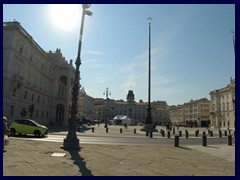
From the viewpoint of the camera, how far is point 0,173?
22.5ft

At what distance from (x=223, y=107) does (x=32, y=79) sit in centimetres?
7060

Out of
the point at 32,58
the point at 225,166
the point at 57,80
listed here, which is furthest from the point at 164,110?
the point at 225,166

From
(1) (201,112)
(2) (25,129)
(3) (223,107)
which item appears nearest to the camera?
(2) (25,129)

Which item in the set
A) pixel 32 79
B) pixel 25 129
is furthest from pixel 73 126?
pixel 32 79

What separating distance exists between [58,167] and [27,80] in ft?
124

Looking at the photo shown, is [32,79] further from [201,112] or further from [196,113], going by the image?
[196,113]

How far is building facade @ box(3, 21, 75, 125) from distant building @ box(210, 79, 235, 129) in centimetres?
5380

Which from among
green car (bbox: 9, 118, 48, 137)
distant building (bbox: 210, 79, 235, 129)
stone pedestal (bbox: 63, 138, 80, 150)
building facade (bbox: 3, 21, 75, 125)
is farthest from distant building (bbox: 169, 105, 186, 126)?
stone pedestal (bbox: 63, 138, 80, 150)

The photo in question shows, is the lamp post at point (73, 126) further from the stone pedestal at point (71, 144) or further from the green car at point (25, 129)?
the green car at point (25, 129)

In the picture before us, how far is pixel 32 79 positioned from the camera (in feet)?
150

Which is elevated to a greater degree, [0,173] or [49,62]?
[49,62]
